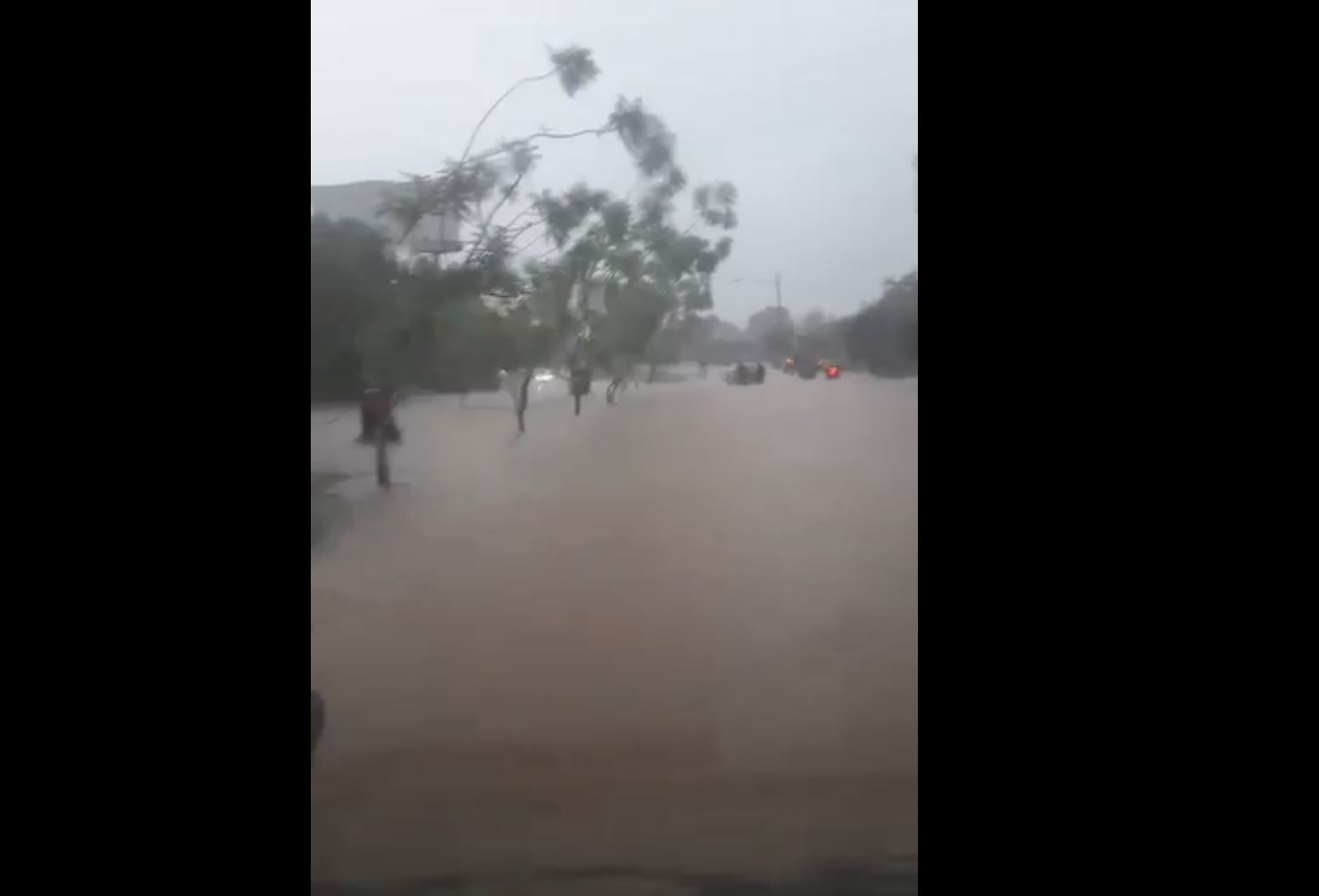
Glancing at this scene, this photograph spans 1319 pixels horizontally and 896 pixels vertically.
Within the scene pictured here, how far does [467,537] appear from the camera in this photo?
1351 mm

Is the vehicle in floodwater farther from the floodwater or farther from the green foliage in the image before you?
the green foliage

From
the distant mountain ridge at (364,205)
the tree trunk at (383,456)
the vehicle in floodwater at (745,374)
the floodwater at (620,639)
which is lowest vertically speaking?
the floodwater at (620,639)

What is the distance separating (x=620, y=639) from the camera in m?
1.34

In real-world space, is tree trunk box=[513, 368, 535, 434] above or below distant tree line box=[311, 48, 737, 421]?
below

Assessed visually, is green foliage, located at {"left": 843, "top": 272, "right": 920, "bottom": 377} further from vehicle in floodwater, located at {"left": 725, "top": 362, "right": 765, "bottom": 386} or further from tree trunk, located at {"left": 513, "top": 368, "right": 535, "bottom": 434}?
tree trunk, located at {"left": 513, "top": 368, "right": 535, "bottom": 434}

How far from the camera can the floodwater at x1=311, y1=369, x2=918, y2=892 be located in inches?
52.0

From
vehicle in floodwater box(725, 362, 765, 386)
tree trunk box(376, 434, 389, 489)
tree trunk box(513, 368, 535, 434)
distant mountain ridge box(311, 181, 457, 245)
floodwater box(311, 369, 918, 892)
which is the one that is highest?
distant mountain ridge box(311, 181, 457, 245)

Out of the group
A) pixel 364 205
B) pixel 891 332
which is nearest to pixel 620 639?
pixel 891 332

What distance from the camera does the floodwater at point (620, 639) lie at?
1.32 m

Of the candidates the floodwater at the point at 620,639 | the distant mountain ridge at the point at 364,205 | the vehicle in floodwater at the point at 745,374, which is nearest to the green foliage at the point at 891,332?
the floodwater at the point at 620,639

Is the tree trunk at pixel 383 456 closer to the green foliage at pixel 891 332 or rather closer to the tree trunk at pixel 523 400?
the tree trunk at pixel 523 400

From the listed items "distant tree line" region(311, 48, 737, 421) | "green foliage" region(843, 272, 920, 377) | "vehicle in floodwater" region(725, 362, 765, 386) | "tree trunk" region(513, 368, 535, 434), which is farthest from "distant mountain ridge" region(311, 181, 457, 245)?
"green foliage" region(843, 272, 920, 377)

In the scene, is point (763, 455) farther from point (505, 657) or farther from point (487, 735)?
point (487, 735)

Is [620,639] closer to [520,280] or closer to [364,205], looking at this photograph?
[520,280]
